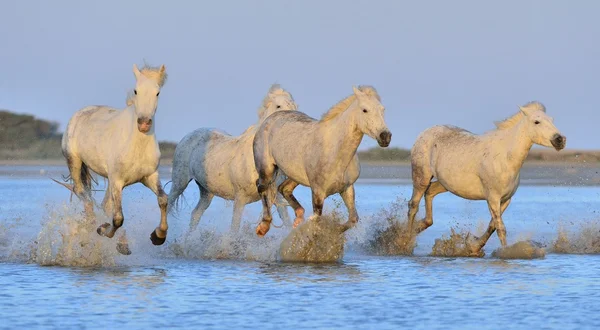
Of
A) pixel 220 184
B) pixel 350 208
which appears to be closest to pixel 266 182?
pixel 220 184

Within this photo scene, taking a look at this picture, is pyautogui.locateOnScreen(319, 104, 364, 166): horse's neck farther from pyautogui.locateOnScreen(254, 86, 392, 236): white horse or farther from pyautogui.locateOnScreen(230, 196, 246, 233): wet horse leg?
pyautogui.locateOnScreen(230, 196, 246, 233): wet horse leg

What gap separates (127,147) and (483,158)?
431 cm

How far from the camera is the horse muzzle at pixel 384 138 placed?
12.7 m

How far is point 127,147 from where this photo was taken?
42.2 feet

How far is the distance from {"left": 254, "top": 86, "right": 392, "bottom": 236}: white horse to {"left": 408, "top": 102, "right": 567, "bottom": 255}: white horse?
158cm

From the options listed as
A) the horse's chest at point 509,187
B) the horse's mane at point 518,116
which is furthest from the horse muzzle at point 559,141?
the horse's chest at point 509,187

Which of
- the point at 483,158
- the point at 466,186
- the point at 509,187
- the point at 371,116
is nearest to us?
the point at 371,116

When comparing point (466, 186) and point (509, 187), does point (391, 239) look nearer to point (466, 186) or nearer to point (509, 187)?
point (466, 186)

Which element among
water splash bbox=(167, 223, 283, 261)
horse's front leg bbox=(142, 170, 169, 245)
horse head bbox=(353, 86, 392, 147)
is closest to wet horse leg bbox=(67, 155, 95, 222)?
water splash bbox=(167, 223, 283, 261)

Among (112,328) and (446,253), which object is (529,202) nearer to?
(446,253)

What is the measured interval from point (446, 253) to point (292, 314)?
5125mm

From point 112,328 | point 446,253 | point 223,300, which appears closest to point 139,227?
point 446,253

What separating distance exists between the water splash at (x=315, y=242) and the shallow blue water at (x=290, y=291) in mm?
254

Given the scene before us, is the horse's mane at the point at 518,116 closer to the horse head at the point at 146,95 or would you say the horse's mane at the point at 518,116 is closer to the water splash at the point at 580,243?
the water splash at the point at 580,243
